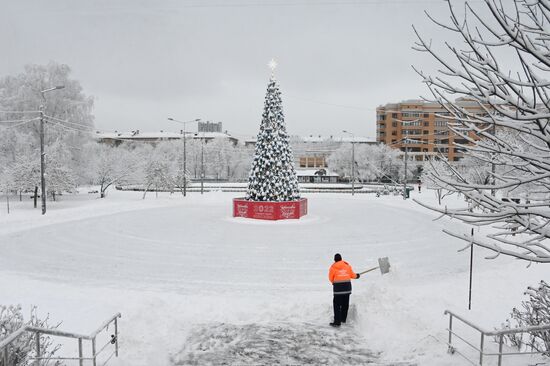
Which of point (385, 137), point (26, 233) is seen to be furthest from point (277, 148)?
point (385, 137)

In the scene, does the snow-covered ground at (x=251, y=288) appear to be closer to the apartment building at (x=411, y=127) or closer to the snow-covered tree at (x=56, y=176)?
the snow-covered tree at (x=56, y=176)

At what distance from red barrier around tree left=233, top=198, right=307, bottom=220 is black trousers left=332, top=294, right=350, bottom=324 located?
49.6 ft

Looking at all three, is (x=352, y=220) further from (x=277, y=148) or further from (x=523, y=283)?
Result: (x=523, y=283)

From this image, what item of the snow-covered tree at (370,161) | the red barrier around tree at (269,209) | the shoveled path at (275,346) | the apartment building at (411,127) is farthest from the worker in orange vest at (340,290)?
the apartment building at (411,127)

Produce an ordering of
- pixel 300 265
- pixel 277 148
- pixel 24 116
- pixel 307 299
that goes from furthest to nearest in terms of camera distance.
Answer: pixel 24 116
pixel 277 148
pixel 300 265
pixel 307 299

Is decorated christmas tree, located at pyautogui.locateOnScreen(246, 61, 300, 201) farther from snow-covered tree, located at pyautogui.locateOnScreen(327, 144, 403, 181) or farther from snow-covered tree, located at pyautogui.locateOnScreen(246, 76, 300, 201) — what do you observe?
snow-covered tree, located at pyautogui.locateOnScreen(327, 144, 403, 181)

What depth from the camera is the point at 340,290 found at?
24.8ft

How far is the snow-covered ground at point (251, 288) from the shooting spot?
21.7 feet

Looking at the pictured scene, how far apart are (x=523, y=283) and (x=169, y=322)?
8.70 m

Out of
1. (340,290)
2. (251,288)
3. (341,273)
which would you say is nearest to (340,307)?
(340,290)

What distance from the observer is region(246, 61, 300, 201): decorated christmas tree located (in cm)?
2306

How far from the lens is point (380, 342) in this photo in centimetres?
677

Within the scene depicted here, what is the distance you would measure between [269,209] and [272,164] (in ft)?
8.41

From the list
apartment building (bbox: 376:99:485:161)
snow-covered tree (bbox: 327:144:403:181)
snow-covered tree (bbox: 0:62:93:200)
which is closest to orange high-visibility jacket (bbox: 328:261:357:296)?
snow-covered tree (bbox: 0:62:93:200)
